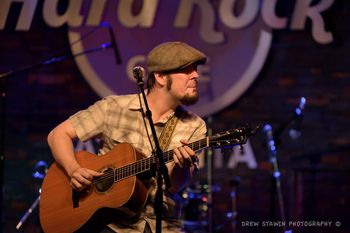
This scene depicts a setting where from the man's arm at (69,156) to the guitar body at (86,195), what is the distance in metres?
0.08

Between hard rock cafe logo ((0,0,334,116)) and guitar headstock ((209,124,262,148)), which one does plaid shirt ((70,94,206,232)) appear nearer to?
guitar headstock ((209,124,262,148))

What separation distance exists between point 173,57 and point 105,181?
92 cm

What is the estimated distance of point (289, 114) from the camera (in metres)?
6.97

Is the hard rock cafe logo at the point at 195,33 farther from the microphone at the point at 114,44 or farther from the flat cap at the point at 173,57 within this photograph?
the flat cap at the point at 173,57

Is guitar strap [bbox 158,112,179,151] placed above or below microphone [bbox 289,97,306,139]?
above

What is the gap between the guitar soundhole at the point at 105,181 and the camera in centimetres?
402

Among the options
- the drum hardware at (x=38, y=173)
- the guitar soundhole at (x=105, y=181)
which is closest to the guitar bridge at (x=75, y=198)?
the guitar soundhole at (x=105, y=181)

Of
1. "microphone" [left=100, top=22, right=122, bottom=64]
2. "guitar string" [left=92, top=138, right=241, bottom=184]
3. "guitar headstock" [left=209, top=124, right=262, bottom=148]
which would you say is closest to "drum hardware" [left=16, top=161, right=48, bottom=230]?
"microphone" [left=100, top=22, right=122, bottom=64]

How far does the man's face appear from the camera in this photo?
4.11m

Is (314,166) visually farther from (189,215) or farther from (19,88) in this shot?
(19,88)

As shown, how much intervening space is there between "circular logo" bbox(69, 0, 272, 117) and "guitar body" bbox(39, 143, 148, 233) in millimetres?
2701

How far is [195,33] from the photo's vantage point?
6.97 metres

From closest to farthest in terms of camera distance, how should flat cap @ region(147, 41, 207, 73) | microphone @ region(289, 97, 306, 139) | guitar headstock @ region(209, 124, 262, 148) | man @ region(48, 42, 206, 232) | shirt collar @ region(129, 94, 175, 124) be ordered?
guitar headstock @ region(209, 124, 262, 148), man @ region(48, 42, 206, 232), flat cap @ region(147, 41, 207, 73), shirt collar @ region(129, 94, 175, 124), microphone @ region(289, 97, 306, 139)

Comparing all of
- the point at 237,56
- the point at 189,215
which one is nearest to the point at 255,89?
the point at 237,56
